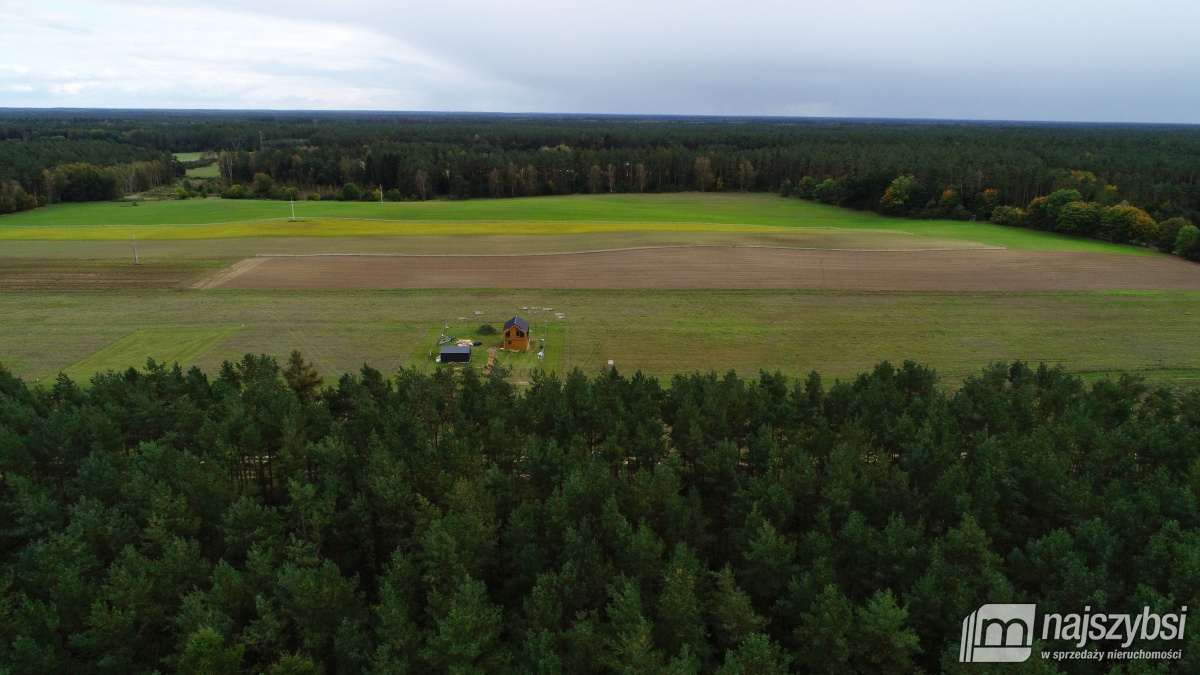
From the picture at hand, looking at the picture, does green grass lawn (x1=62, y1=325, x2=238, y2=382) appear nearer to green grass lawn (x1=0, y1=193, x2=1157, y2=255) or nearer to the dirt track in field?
the dirt track in field

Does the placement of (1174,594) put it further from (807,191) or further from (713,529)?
(807,191)

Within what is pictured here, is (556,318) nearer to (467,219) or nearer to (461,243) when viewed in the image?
(461,243)

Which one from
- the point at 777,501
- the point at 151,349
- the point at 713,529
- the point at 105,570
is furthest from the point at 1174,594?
the point at 151,349

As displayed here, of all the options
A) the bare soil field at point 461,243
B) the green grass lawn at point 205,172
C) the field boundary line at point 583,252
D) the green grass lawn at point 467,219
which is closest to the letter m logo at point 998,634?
the field boundary line at point 583,252

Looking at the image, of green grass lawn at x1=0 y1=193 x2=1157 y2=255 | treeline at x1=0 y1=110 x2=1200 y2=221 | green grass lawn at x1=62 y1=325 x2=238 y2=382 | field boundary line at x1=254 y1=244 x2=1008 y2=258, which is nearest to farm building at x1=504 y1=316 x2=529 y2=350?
green grass lawn at x1=62 y1=325 x2=238 y2=382

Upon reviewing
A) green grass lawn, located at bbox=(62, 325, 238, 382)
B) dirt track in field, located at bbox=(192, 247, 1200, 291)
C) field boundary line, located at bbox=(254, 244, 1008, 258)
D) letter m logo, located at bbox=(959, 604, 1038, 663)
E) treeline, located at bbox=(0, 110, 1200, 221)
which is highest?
treeline, located at bbox=(0, 110, 1200, 221)

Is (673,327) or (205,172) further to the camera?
(205,172)

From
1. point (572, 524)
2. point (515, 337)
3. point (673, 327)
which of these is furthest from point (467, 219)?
point (572, 524)
